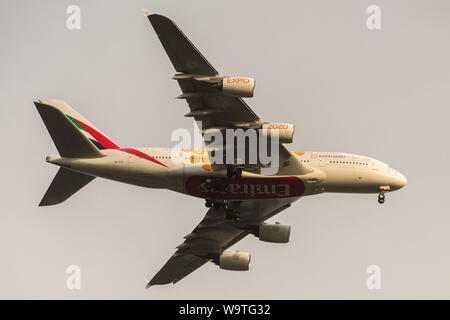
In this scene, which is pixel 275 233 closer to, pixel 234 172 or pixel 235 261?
pixel 235 261

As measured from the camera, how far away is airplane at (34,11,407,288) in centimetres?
4559

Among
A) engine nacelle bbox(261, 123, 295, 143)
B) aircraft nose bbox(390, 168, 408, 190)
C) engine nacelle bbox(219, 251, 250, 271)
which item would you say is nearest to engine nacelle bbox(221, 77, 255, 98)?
engine nacelle bbox(261, 123, 295, 143)

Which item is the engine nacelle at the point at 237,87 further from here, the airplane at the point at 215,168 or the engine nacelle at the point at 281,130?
the engine nacelle at the point at 281,130

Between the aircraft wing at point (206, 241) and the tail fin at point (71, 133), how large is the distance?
10019 mm

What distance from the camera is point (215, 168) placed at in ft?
159

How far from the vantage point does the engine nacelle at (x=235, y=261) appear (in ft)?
180

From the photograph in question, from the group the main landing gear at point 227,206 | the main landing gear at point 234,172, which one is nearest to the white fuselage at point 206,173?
the main landing gear at point 234,172

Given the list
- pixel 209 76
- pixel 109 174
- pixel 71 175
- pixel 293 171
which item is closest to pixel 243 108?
A: pixel 209 76

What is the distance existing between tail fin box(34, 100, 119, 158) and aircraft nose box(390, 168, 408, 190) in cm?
1909

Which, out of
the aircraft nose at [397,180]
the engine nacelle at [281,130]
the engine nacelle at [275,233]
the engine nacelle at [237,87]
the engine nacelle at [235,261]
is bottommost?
the engine nacelle at [235,261]

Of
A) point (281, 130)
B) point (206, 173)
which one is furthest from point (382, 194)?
point (206, 173)

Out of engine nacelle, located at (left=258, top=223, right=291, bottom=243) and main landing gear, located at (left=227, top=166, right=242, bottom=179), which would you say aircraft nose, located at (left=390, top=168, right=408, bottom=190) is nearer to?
engine nacelle, located at (left=258, top=223, right=291, bottom=243)

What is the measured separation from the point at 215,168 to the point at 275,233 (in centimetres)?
796

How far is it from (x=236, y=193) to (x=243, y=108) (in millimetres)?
6879
